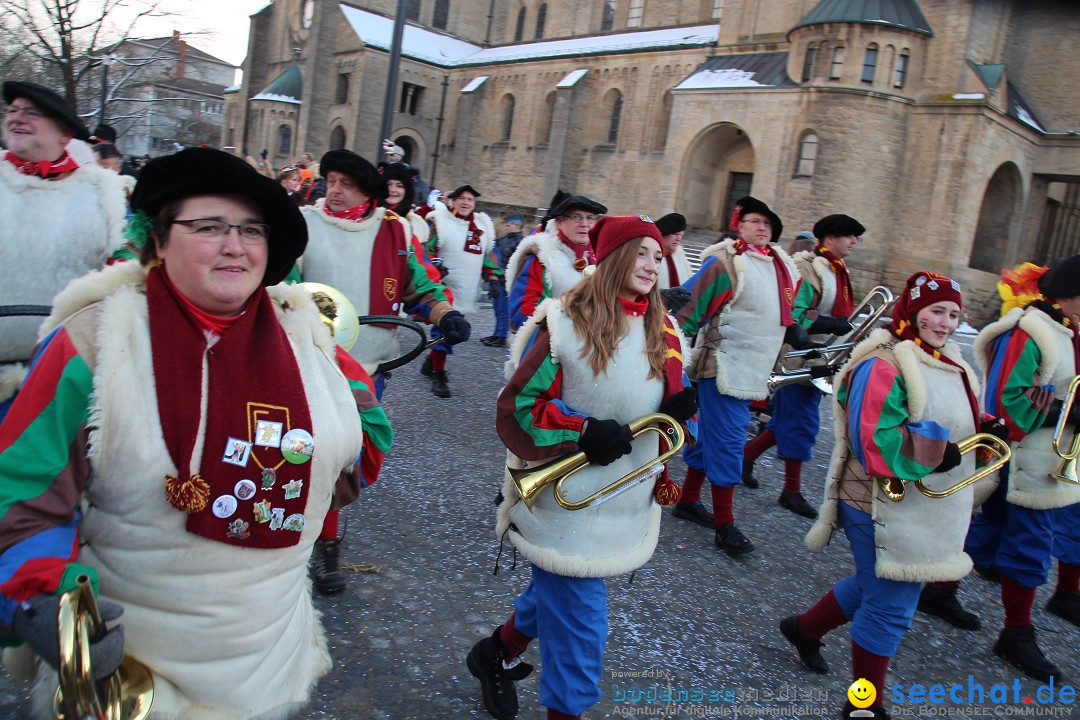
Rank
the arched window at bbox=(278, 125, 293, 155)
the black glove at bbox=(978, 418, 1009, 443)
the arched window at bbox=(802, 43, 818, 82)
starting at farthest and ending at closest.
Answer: the arched window at bbox=(278, 125, 293, 155), the arched window at bbox=(802, 43, 818, 82), the black glove at bbox=(978, 418, 1009, 443)

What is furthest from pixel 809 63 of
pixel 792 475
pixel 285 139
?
pixel 285 139

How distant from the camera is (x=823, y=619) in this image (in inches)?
146

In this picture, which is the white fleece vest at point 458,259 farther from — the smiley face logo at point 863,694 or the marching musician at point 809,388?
the smiley face logo at point 863,694

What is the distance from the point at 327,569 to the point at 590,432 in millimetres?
2067

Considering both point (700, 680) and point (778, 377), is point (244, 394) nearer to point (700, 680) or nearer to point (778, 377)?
point (700, 680)

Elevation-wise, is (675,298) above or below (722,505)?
above

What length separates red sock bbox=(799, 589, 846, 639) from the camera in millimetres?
3674

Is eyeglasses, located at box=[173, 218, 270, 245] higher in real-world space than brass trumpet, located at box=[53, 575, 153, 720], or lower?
higher

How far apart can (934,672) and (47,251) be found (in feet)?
15.8

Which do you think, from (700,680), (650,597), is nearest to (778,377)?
(650,597)

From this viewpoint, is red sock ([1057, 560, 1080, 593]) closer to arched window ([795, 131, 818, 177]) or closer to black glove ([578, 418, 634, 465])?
black glove ([578, 418, 634, 465])

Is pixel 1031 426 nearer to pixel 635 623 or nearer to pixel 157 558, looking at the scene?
pixel 635 623

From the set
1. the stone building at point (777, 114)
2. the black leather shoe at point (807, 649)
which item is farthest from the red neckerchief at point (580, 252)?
the stone building at point (777, 114)

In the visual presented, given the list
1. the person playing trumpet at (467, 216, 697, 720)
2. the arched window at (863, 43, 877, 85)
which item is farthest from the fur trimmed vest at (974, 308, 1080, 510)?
the arched window at (863, 43, 877, 85)
